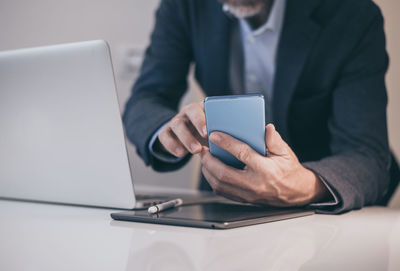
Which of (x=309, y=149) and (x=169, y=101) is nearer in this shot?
(x=309, y=149)

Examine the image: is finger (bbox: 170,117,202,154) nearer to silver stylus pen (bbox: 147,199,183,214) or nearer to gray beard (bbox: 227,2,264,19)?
silver stylus pen (bbox: 147,199,183,214)

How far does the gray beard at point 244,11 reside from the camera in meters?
1.13

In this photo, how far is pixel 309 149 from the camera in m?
1.18

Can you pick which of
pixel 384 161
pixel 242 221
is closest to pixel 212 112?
pixel 242 221

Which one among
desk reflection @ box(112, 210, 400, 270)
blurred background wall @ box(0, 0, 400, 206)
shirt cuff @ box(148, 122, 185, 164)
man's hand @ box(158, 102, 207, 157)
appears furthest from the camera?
blurred background wall @ box(0, 0, 400, 206)

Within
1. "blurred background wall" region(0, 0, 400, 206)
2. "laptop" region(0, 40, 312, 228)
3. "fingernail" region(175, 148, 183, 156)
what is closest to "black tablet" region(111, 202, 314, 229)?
"laptop" region(0, 40, 312, 228)

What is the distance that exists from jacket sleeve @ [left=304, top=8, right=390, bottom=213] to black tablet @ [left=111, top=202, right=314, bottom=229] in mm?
119

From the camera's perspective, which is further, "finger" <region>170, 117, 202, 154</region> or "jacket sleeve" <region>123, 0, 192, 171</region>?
"jacket sleeve" <region>123, 0, 192, 171</region>

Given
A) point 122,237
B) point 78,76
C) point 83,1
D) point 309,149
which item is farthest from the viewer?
point 83,1

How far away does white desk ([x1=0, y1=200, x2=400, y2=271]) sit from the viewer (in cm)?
44

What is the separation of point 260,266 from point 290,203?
31 cm

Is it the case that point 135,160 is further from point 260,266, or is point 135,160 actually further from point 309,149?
point 260,266

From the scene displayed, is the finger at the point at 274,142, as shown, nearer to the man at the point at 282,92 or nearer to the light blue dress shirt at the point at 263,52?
the man at the point at 282,92

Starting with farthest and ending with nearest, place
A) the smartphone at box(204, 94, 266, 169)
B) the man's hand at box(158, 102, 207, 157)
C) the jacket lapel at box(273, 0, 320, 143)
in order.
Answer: the jacket lapel at box(273, 0, 320, 143)
the man's hand at box(158, 102, 207, 157)
the smartphone at box(204, 94, 266, 169)
